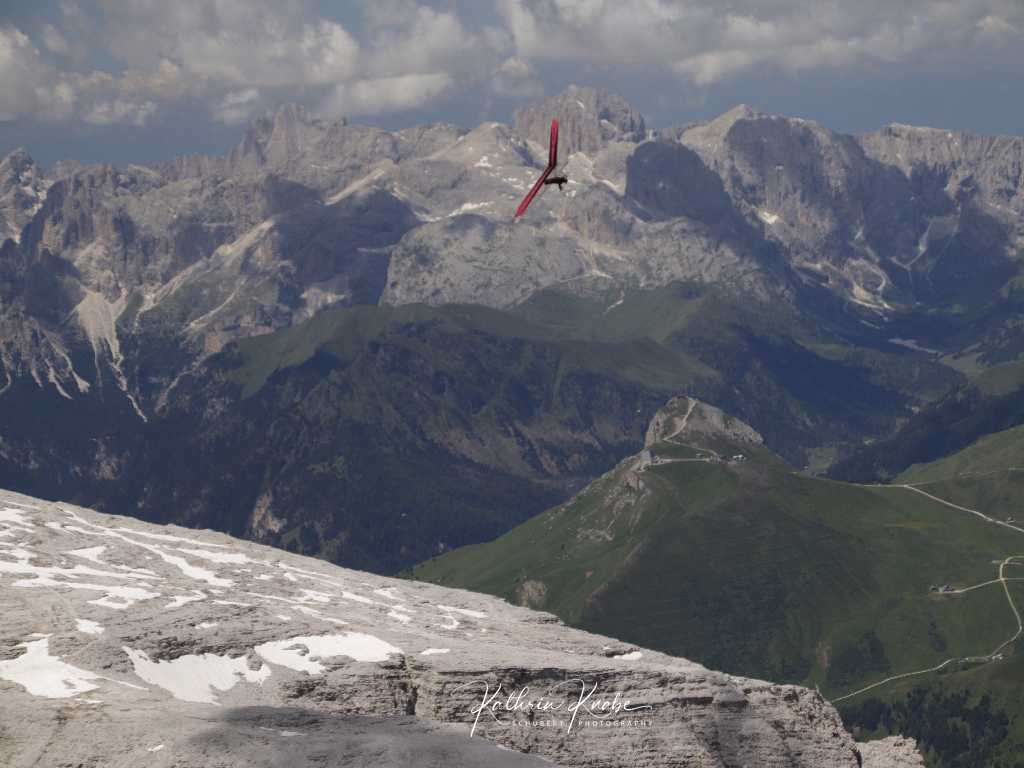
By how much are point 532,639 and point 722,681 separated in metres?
31.7

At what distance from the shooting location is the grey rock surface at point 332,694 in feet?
347

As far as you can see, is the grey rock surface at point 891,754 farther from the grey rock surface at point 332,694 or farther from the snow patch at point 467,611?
the snow patch at point 467,611

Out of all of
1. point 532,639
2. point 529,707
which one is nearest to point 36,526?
point 532,639

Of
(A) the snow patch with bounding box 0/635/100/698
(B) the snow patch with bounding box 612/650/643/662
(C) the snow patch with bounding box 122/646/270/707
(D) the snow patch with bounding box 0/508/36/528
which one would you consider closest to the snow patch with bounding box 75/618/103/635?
(C) the snow patch with bounding box 122/646/270/707

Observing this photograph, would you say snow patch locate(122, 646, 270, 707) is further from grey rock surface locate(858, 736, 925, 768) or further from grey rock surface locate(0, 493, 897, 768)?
grey rock surface locate(858, 736, 925, 768)

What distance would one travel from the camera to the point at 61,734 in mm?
104562

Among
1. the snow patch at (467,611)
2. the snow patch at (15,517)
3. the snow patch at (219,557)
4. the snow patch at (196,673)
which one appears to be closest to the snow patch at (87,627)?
the snow patch at (196,673)

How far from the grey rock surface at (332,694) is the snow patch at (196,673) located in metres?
0.21

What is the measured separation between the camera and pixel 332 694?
128875mm

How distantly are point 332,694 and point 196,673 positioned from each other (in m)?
15.3

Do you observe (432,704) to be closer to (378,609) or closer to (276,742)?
(276,742)

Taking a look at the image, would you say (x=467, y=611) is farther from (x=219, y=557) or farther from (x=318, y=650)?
(x=318, y=650)

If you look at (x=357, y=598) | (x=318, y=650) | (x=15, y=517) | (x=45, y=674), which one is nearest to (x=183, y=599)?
(x=318, y=650)

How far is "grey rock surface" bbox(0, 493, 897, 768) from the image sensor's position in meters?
106
